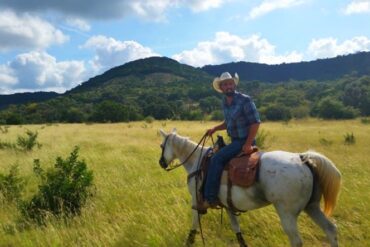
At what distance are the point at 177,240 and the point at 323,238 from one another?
2.62m

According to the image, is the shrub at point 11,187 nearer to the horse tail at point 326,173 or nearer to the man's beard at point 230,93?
the man's beard at point 230,93

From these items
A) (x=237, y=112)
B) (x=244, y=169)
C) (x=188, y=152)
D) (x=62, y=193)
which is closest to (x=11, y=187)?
(x=62, y=193)

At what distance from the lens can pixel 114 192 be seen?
998 centimetres

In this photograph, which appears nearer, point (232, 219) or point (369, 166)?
point (232, 219)

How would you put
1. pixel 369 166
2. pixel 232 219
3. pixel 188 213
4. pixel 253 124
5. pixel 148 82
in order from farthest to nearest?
pixel 148 82 → pixel 369 166 → pixel 188 213 → pixel 232 219 → pixel 253 124

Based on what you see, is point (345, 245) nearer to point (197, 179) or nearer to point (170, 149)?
→ point (197, 179)

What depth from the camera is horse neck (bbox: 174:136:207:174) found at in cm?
694

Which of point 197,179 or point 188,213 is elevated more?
point 197,179

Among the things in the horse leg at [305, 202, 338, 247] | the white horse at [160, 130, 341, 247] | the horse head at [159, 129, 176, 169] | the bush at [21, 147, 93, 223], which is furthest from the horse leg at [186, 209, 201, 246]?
the bush at [21, 147, 93, 223]

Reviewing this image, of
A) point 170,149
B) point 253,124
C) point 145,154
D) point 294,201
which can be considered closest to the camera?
point 294,201

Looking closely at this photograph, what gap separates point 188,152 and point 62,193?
3433 millimetres

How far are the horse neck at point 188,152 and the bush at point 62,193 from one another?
2.83 metres

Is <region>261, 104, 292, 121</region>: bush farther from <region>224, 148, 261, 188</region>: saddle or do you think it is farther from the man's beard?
<region>224, 148, 261, 188</region>: saddle

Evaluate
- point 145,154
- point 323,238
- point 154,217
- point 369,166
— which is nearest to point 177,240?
point 154,217
